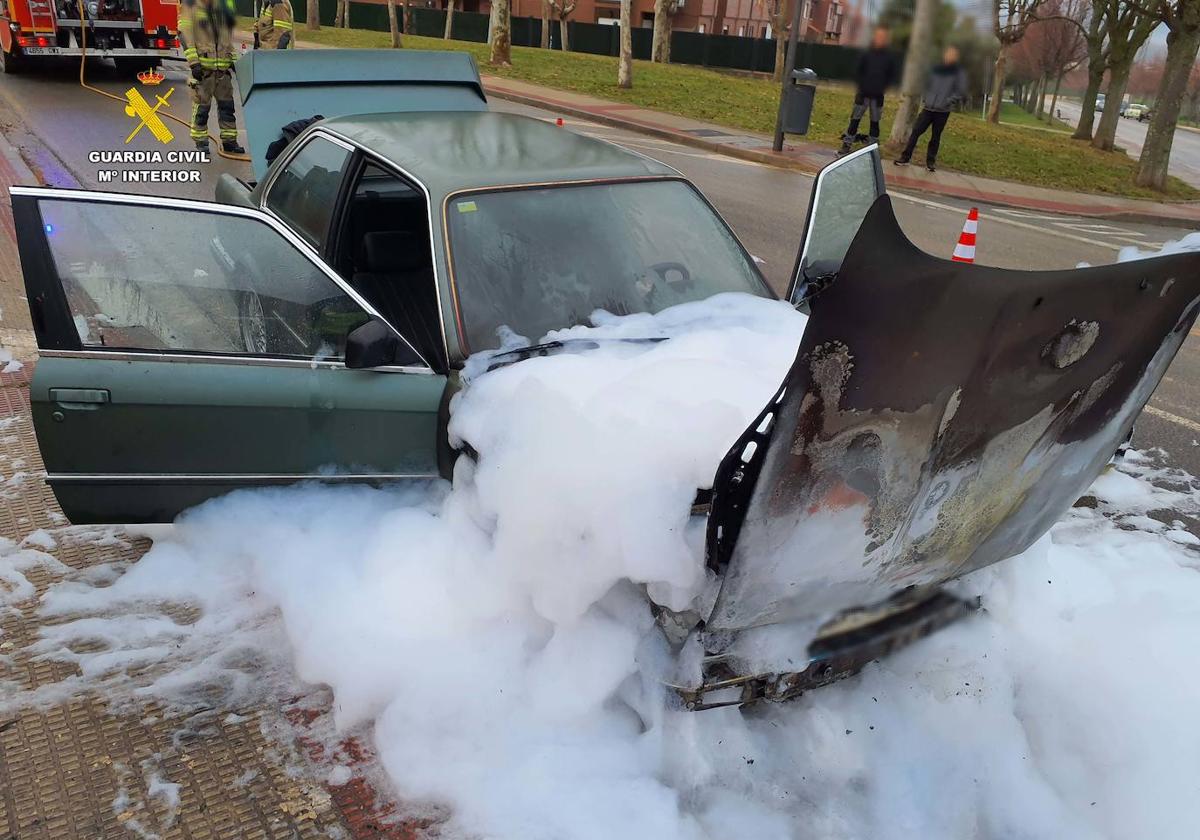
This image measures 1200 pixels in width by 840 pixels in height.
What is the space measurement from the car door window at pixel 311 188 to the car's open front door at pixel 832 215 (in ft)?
6.63

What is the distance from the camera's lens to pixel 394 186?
4184mm

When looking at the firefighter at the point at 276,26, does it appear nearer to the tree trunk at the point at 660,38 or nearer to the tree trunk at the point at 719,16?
the tree trunk at the point at 660,38

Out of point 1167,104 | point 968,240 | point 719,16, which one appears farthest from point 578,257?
point 719,16

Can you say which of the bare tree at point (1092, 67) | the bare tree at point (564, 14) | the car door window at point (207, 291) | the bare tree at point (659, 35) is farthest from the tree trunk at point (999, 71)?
the bare tree at point (564, 14)

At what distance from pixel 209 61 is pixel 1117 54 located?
22.8 metres

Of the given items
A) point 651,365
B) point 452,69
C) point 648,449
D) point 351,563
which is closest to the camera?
point 648,449

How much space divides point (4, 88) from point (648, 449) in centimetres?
1609

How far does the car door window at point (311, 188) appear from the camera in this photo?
406cm

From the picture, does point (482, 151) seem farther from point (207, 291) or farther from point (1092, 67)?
point (1092, 67)

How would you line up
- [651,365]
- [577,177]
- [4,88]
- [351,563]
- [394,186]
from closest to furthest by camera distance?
[651,365] < [351,563] < [577,177] < [394,186] < [4,88]

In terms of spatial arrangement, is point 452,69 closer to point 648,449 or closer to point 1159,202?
point 648,449

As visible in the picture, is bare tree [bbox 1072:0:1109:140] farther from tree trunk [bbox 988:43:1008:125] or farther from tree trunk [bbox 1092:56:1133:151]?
tree trunk [bbox 988:43:1008:125]

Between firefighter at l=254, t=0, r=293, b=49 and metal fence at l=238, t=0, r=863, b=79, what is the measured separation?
106ft

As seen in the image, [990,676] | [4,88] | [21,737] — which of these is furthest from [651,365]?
[4,88]
